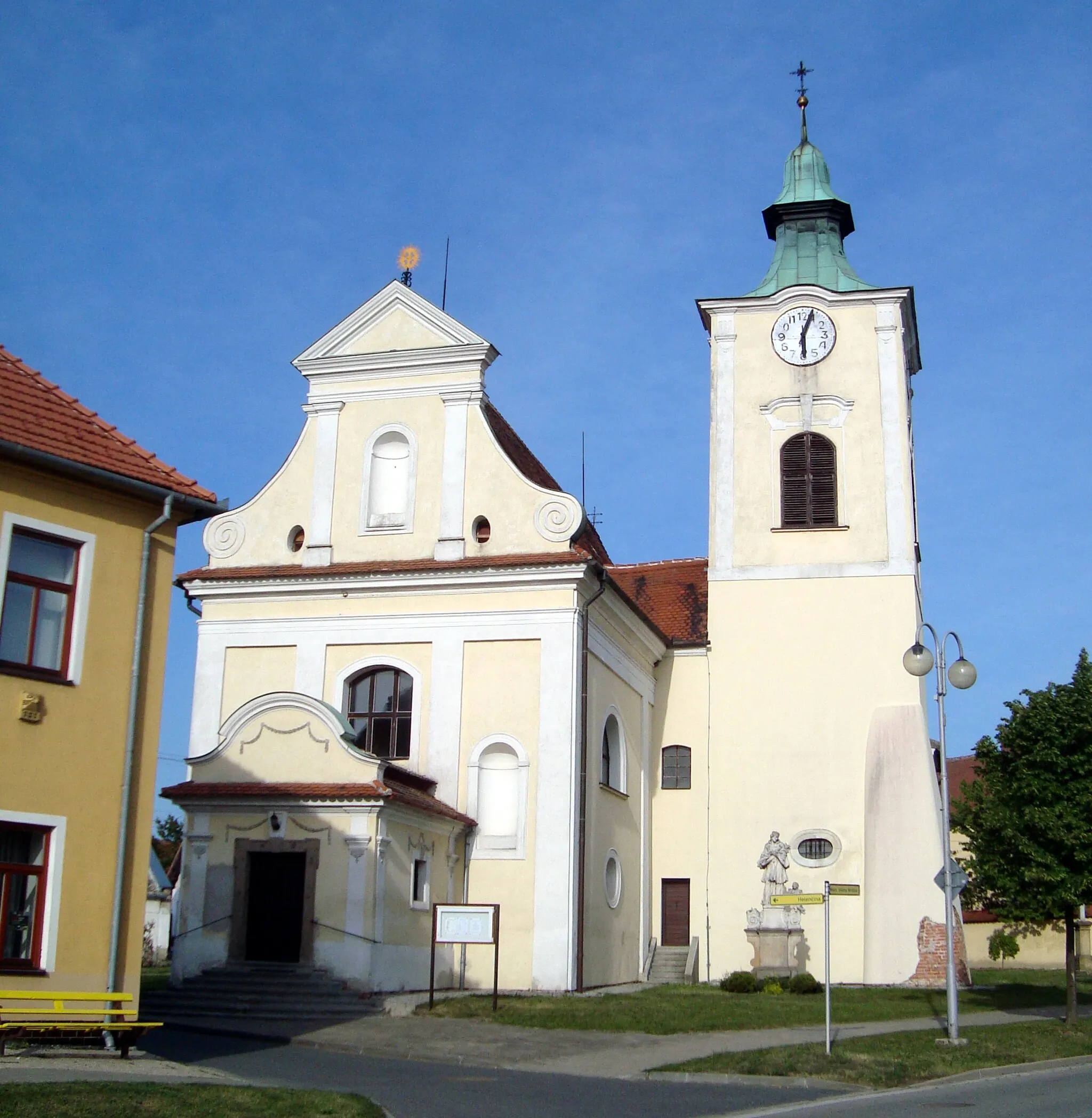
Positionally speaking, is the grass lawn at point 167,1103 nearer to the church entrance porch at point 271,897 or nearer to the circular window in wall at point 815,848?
the church entrance porch at point 271,897

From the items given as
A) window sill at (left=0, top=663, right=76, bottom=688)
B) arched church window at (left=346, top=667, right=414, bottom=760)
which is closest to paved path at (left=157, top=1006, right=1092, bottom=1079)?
window sill at (left=0, top=663, right=76, bottom=688)

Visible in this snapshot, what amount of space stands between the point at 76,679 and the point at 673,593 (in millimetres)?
21131

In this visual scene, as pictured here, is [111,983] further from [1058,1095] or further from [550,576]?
[550,576]

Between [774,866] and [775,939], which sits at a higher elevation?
[774,866]

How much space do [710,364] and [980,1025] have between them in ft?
59.6

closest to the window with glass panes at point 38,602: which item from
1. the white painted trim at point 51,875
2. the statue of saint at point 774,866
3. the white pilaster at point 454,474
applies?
the white painted trim at point 51,875

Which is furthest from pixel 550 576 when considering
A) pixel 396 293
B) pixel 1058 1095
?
pixel 1058 1095

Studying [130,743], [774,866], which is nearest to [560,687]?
[774,866]

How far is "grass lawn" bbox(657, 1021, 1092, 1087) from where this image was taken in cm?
1520

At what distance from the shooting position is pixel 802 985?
87.8ft

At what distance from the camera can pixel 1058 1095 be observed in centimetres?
1348

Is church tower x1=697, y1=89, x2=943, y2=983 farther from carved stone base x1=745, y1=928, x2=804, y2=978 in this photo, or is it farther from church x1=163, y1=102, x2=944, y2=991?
carved stone base x1=745, y1=928, x2=804, y2=978

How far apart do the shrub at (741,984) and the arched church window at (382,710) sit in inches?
313

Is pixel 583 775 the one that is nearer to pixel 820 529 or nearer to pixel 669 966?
pixel 669 966
